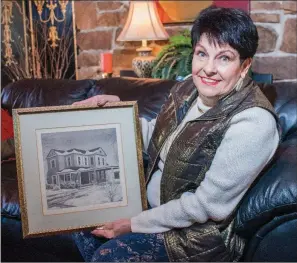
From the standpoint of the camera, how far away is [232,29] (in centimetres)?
131

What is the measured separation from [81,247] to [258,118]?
746 mm

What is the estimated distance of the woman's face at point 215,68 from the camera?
1.33 metres

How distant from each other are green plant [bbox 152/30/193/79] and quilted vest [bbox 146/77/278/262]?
1219 mm

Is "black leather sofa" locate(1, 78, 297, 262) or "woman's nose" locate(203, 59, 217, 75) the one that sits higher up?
"woman's nose" locate(203, 59, 217, 75)

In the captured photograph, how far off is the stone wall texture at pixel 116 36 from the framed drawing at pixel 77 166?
1.64 metres

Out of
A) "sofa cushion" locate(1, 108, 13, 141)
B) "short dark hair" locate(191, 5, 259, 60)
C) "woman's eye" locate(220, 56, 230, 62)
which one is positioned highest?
"short dark hair" locate(191, 5, 259, 60)

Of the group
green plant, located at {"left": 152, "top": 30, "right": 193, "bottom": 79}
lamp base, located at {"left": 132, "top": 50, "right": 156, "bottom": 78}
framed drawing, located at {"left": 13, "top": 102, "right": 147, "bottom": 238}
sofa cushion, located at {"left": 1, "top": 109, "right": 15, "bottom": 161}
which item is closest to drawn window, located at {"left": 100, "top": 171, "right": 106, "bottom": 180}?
framed drawing, located at {"left": 13, "top": 102, "right": 147, "bottom": 238}

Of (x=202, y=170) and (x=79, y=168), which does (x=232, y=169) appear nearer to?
(x=202, y=170)

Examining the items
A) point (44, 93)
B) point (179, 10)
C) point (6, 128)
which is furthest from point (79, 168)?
point (179, 10)

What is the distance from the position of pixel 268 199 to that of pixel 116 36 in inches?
101

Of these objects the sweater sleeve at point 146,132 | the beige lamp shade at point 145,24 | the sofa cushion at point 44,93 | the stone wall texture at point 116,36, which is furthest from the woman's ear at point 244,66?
the beige lamp shade at point 145,24

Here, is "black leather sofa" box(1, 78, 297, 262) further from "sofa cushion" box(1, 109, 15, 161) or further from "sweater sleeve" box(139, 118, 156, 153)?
"sweater sleeve" box(139, 118, 156, 153)

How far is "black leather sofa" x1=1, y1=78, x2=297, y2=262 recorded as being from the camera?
1.31 m

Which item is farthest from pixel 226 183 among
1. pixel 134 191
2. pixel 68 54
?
pixel 68 54
